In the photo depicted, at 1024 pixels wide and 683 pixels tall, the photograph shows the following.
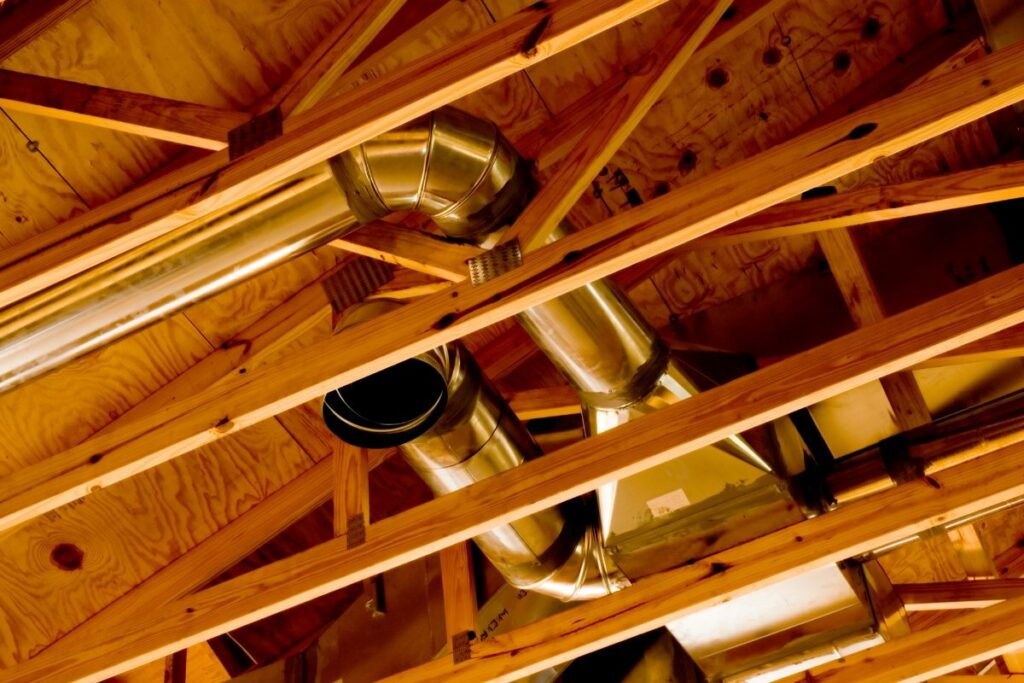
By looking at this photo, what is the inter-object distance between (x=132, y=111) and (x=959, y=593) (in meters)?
2.63

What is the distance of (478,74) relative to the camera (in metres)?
1.96

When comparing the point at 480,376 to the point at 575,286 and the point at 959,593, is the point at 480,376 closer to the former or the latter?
the point at 575,286

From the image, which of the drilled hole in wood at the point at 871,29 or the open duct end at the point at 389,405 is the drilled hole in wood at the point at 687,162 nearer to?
the drilled hole in wood at the point at 871,29

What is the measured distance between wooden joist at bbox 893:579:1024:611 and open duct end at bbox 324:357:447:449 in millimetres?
1613

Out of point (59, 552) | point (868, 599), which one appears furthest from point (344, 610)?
point (868, 599)

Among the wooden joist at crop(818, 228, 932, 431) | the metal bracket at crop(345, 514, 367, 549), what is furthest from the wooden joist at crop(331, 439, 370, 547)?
the wooden joist at crop(818, 228, 932, 431)

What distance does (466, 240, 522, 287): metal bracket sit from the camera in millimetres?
2230

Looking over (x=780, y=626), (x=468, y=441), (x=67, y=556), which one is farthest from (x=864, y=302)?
(x=67, y=556)

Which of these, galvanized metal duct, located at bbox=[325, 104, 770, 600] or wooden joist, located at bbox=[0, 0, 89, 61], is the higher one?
wooden joist, located at bbox=[0, 0, 89, 61]

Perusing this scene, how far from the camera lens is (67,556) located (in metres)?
3.51

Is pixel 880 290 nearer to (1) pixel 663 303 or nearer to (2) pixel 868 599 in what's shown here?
(1) pixel 663 303

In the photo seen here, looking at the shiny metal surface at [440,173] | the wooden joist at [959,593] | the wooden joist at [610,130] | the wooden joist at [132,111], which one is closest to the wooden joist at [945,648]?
the wooden joist at [959,593]

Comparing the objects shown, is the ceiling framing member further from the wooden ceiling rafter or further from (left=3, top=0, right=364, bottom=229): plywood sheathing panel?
(left=3, top=0, right=364, bottom=229): plywood sheathing panel

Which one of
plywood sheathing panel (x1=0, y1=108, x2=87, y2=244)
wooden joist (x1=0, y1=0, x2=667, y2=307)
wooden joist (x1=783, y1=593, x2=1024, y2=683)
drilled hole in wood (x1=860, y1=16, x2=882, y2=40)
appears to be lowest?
wooden joist (x1=783, y1=593, x2=1024, y2=683)
